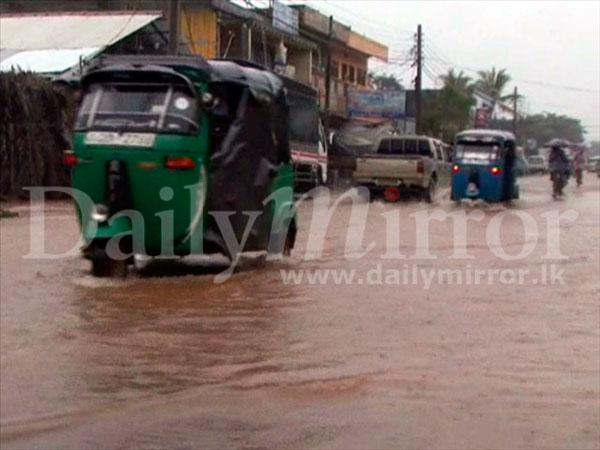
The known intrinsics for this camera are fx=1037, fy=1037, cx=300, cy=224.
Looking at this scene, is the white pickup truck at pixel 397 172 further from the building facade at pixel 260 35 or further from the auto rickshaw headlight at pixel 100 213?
the auto rickshaw headlight at pixel 100 213

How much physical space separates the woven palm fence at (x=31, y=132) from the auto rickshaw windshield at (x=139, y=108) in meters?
11.5

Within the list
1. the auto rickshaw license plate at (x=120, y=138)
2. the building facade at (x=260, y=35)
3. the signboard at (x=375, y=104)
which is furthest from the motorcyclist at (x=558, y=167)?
the auto rickshaw license plate at (x=120, y=138)

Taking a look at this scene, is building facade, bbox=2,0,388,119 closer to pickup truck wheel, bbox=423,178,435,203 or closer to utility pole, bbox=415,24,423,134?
utility pole, bbox=415,24,423,134

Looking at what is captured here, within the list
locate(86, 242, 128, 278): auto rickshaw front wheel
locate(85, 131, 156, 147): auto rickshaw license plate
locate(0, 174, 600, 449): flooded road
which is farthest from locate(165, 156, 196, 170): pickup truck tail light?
locate(0, 174, 600, 449): flooded road

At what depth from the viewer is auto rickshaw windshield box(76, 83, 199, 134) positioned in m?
10.5

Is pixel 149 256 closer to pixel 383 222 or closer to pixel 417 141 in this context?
pixel 383 222

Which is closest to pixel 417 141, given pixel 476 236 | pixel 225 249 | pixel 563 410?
pixel 476 236

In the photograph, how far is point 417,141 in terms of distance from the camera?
28.8 m

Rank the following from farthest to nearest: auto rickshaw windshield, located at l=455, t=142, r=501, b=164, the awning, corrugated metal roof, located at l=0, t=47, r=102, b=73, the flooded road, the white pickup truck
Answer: the awning
the white pickup truck
corrugated metal roof, located at l=0, t=47, r=102, b=73
auto rickshaw windshield, located at l=455, t=142, r=501, b=164
the flooded road

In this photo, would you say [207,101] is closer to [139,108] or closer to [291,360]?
[139,108]

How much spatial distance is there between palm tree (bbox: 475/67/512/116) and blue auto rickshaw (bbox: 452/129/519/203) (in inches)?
2077

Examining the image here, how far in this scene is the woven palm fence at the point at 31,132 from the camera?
22.2m

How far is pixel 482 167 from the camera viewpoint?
2619 cm

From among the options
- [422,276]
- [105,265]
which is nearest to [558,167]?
[422,276]
